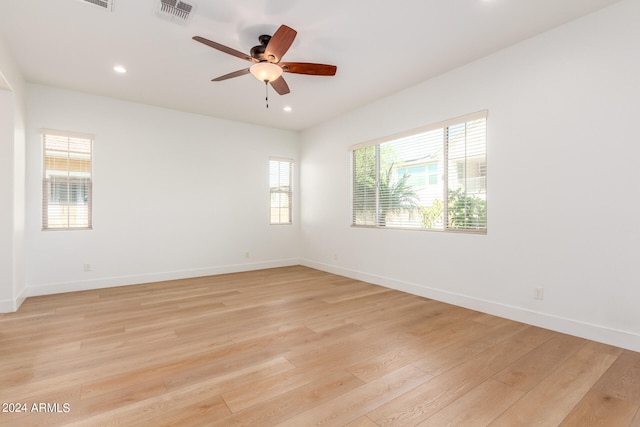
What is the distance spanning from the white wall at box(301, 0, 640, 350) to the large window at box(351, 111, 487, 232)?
148mm

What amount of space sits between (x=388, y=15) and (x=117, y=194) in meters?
4.53

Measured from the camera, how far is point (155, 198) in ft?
16.7

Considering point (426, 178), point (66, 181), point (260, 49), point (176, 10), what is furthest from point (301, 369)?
point (66, 181)

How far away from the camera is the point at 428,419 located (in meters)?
1.68

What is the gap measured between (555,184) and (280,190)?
15.5 feet

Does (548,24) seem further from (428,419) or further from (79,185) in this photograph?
(79,185)

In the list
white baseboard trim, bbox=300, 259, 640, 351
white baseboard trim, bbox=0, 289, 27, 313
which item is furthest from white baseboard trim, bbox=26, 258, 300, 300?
white baseboard trim, bbox=300, 259, 640, 351

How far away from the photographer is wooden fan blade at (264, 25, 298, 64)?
97.6 inches

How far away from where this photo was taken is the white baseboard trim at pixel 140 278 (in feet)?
14.0

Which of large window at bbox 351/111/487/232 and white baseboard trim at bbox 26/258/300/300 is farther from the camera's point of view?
white baseboard trim at bbox 26/258/300/300

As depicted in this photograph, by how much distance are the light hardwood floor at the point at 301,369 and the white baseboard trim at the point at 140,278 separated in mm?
807

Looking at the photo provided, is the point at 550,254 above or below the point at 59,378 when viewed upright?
above

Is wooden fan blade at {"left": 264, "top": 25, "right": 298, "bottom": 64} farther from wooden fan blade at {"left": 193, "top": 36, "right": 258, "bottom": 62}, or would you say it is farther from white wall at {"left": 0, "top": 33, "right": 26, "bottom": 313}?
white wall at {"left": 0, "top": 33, "right": 26, "bottom": 313}

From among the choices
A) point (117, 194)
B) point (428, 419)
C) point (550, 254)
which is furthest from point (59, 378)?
point (550, 254)
